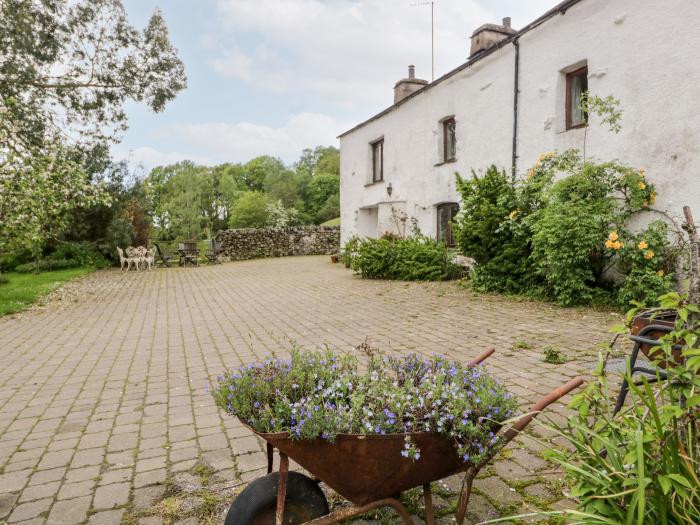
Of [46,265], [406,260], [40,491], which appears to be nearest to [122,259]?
[46,265]

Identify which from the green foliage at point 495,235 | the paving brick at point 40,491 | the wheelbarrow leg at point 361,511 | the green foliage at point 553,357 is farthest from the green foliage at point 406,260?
the wheelbarrow leg at point 361,511

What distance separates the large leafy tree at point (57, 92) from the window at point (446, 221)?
9.43m

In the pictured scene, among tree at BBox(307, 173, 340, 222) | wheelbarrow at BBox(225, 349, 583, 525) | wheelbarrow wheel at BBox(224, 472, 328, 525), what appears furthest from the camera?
tree at BBox(307, 173, 340, 222)

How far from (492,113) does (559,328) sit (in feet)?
22.8

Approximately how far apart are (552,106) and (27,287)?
Result: 14.5 m

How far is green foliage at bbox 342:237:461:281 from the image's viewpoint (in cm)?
1233

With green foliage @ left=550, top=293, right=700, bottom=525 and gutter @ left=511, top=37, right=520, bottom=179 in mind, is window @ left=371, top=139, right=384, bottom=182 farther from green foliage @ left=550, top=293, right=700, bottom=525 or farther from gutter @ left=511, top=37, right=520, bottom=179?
green foliage @ left=550, top=293, right=700, bottom=525

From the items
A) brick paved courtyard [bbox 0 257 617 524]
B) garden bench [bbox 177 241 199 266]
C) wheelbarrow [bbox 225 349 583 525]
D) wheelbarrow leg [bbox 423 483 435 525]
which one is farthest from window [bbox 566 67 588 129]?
garden bench [bbox 177 241 199 266]

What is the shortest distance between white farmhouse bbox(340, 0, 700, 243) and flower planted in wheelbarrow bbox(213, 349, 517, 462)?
23.6ft

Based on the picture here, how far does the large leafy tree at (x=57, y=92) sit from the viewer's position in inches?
406

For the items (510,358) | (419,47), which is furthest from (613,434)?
(419,47)

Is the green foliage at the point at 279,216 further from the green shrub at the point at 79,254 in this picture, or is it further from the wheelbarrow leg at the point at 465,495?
the wheelbarrow leg at the point at 465,495

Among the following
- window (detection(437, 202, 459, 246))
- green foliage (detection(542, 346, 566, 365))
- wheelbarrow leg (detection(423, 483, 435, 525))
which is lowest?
green foliage (detection(542, 346, 566, 365))

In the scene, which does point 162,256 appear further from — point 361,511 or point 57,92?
point 361,511
